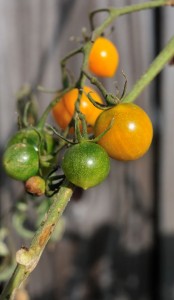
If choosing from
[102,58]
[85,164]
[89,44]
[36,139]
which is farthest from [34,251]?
[102,58]

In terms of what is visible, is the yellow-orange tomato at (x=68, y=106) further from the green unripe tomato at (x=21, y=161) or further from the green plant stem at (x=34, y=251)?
the green plant stem at (x=34, y=251)

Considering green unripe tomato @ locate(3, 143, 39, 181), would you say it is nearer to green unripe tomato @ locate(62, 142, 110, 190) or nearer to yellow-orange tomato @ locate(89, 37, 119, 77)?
green unripe tomato @ locate(62, 142, 110, 190)

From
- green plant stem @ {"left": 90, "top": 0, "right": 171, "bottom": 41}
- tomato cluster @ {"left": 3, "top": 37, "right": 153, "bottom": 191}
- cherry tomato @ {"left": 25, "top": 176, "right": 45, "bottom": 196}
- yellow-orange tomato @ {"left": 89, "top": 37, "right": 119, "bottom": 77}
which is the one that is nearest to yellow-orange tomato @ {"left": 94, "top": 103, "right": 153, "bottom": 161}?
tomato cluster @ {"left": 3, "top": 37, "right": 153, "bottom": 191}

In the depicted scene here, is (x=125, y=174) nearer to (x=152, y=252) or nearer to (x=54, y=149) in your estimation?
(x=152, y=252)

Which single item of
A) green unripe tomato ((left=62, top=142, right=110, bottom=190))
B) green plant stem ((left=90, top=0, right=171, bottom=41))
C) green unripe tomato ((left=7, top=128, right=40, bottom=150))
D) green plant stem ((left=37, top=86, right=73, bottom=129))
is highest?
green plant stem ((left=90, top=0, right=171, bottom=41))

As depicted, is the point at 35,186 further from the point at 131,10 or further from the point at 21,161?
the point at 131,10

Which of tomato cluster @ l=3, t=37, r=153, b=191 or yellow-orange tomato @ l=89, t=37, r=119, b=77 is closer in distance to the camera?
tomato cluster @ l=3, t=37, r=153, b=191
